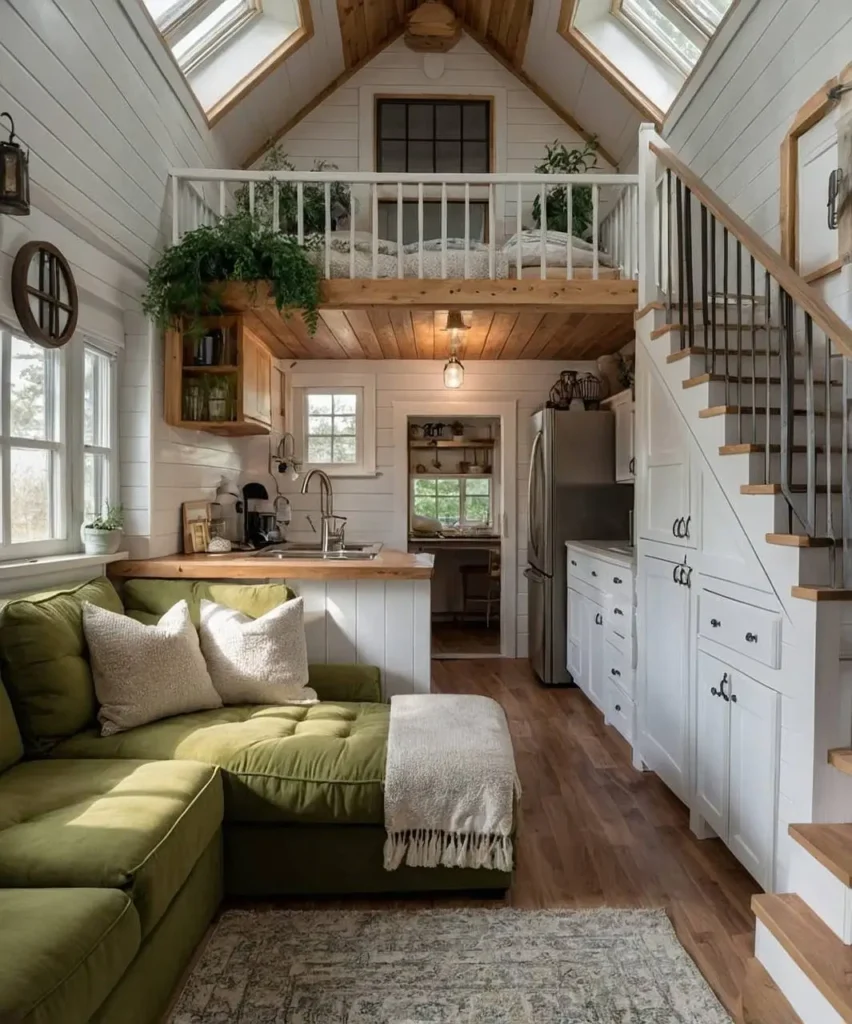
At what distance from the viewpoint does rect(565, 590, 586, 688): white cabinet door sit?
14.3ft

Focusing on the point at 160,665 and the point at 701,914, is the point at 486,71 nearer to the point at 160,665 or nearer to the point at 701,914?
the point at 160,665

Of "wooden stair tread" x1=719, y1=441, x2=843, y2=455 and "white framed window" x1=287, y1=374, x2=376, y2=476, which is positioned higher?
"white framed window" x1=287, y1=374, x2=376, y2=476

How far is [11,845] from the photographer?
1.59 m

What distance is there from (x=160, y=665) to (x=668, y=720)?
2.00 m

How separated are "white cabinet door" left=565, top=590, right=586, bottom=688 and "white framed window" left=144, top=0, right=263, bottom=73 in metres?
3.76

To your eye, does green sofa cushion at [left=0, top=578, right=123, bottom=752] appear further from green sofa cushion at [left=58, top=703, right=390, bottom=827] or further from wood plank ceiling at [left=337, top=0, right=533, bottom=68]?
wood plank ceiling at [left=337, top=0, right=533, bottom=68]

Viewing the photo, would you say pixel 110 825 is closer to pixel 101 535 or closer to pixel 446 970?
pixel 446 970

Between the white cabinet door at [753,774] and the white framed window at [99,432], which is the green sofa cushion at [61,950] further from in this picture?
the white framed window at [99,432]

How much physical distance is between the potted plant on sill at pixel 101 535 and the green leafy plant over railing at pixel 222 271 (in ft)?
3.27

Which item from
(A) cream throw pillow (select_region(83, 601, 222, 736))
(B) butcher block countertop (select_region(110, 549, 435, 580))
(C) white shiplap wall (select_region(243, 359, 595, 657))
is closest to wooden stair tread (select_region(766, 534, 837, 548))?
(B) butcher block countertop (select_region(110, 549, 435, 580))

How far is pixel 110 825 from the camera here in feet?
5.47

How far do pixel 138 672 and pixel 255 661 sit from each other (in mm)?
411

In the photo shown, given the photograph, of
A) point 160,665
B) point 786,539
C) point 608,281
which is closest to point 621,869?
point 786,539

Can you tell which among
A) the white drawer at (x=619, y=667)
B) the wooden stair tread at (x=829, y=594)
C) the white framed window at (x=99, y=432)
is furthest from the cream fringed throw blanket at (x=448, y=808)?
the white framed window at (x=99, y=432)
